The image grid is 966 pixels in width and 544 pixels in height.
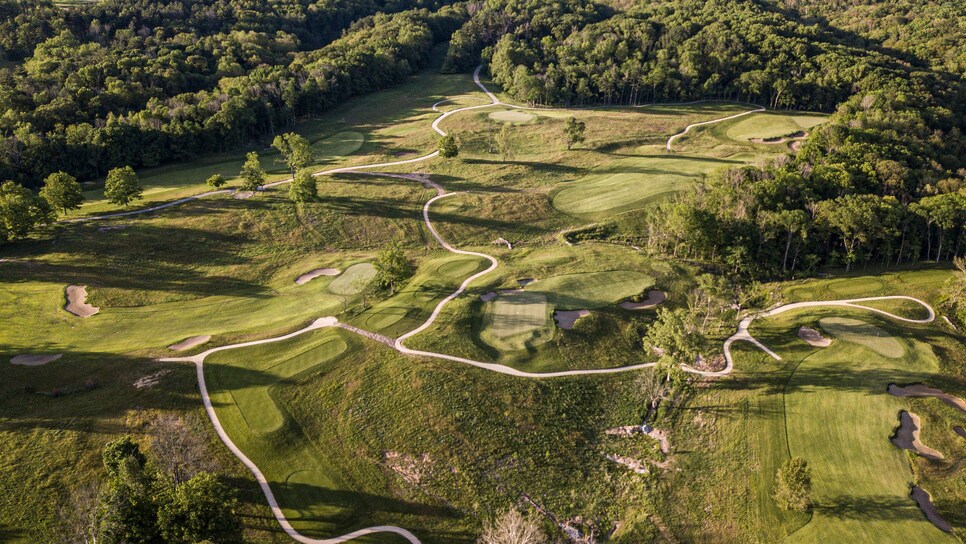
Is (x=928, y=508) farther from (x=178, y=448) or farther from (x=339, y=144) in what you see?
(x=339, y=144)

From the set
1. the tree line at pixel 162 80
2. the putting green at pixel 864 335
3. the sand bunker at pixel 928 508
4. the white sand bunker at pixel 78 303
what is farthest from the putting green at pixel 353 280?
the tree line at pixel 162 80

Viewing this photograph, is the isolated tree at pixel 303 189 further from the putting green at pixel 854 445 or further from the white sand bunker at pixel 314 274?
the putting green at pixel 854 445

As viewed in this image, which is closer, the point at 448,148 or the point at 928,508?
the point at 928,508

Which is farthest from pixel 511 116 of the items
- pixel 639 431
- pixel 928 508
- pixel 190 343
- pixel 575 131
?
pixel 928 508

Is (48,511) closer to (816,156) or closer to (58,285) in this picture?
(58,285)

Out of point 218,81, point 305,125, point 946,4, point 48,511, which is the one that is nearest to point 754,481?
point 48,511

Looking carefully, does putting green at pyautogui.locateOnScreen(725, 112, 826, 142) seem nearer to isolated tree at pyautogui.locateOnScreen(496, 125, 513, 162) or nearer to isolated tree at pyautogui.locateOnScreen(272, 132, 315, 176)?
isolated tree at pyautogui.locateOnScreen(496, 125, 513, 162)

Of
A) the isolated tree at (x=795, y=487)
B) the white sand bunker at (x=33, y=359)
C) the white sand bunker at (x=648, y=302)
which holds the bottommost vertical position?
the isolated tree at (x=795, y=487)
